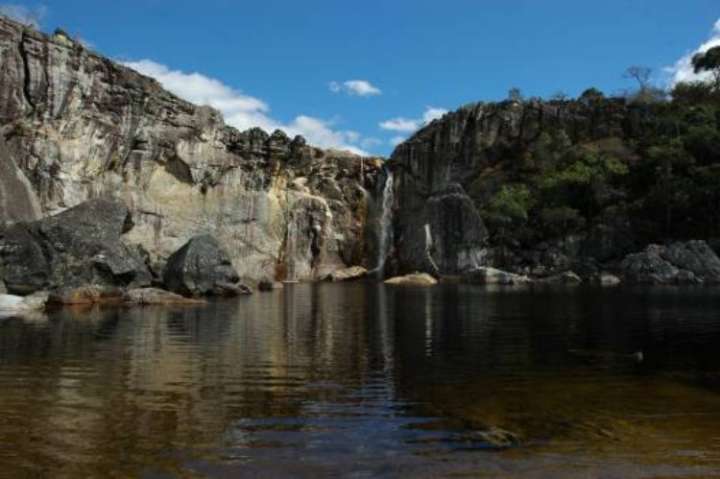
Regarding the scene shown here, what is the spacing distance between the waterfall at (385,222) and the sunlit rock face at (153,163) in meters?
4.64

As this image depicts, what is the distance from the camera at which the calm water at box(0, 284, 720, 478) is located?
9.67 meters

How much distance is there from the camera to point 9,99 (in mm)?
54656

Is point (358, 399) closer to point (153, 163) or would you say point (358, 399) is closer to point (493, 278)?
point (153, 163)

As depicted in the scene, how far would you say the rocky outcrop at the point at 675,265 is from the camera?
62.2 meters

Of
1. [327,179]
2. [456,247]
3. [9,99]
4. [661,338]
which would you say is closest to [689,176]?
[456,247]

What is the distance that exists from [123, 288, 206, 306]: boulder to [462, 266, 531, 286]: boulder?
34737 millimetres

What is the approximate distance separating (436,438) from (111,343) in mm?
14682

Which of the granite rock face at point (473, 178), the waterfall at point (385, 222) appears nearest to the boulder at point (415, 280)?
the granite rock face at point (473, 178)

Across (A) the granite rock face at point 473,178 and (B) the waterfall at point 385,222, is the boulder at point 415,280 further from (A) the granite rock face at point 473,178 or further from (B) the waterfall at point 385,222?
(B) the waterfall at point 385,222

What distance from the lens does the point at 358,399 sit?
14.1m

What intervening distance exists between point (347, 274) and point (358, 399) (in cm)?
6613

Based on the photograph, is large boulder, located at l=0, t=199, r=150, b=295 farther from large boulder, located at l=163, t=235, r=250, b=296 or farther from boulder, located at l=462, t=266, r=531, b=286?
boulder, located at l=462, t=266, r=531, b=286

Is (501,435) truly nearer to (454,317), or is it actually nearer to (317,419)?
(317,419)

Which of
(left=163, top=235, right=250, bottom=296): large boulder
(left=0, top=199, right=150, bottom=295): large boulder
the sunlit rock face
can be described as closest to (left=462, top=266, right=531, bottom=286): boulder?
the sunlit rock face
